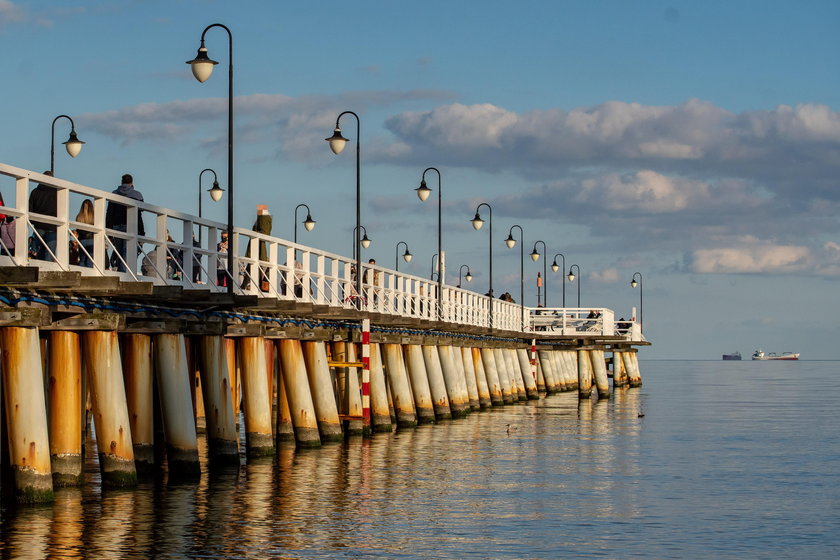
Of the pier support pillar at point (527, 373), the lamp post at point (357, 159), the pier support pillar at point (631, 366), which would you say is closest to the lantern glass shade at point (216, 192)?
the lamp post at point (357, 159)

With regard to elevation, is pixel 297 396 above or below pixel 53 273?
below

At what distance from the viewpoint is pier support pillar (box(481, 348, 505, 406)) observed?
52.8 m

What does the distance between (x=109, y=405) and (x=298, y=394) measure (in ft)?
28.3

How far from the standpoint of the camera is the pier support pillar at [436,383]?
41.2m

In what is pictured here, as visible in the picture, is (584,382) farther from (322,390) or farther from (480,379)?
(322,390)

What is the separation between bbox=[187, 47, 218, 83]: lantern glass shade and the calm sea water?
21.4ft

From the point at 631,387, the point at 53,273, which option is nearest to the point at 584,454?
the point at 53,273

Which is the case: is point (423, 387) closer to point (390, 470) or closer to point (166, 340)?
point (390, 470)

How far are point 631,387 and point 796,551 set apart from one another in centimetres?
6778

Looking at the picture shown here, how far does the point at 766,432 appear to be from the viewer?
4341cm

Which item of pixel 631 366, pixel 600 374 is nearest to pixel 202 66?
pixel 600 374

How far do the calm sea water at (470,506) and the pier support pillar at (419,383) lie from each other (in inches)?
144

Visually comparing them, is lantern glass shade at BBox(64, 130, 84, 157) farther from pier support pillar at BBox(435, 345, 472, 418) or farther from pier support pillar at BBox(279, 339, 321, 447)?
pier support pillar at BBox(435, 345, 472, 418)

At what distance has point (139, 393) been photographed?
70.6 ft
